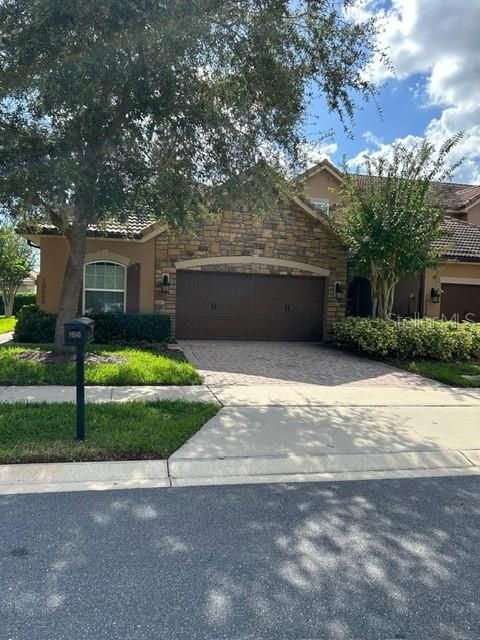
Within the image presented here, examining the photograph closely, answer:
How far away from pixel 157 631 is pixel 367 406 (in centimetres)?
602

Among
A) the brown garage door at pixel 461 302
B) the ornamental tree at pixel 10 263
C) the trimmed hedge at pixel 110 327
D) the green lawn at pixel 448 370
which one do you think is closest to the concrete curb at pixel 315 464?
the green lawn at pixel 448 370

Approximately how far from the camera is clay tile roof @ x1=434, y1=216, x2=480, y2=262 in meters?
17.1

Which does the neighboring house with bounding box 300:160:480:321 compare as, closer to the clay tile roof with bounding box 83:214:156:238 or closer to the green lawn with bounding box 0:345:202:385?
the clay tile roof with bounding box 83:214:156:238

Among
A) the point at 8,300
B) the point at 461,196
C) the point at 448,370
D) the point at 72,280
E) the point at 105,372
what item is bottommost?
the point at 448,370

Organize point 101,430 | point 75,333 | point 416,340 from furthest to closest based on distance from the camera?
point 416,340, point 101,430, point 75,333

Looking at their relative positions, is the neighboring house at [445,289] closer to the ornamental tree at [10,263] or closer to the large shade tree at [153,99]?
the large shade tree at [153,99]

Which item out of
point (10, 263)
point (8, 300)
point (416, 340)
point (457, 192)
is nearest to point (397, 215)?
point (416, 340)

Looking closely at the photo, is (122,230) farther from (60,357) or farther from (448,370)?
(448,370)

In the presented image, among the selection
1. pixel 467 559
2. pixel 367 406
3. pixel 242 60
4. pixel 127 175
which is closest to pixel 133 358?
pixel 127 175

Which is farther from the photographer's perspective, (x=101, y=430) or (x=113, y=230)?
(x=113, y=230)

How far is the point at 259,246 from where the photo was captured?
638 inches

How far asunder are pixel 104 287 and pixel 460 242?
12710mm

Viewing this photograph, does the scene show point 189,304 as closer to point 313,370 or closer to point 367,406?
point 313,370

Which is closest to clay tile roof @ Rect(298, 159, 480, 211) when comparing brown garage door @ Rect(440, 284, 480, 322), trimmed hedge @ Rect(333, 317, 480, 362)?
brown garage door @ Rect(440, 284, 480, 322)
